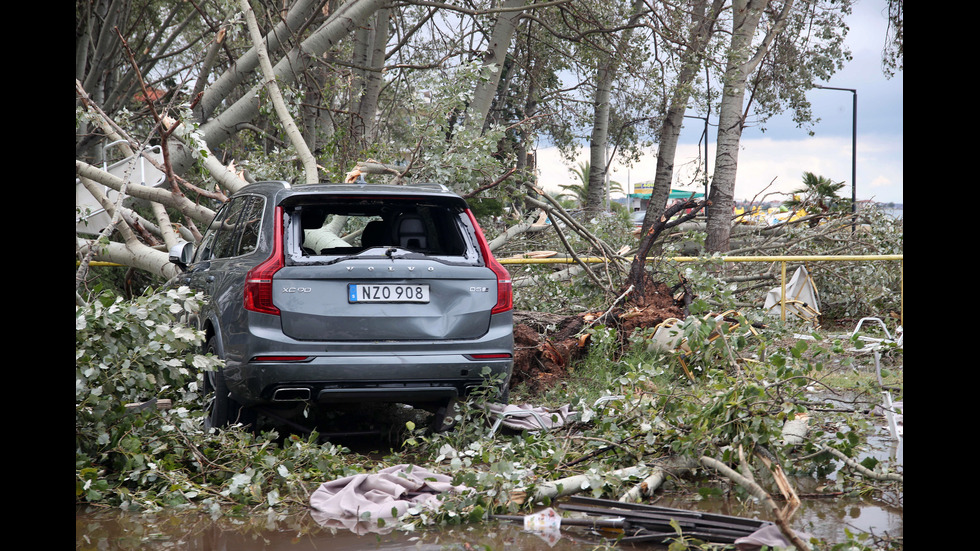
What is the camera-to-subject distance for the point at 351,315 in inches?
208

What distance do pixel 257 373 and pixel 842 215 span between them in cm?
1129

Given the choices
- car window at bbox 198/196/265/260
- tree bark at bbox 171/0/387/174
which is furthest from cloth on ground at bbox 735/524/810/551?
tree bark at bbox 171/0/387/174

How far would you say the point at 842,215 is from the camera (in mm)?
13812

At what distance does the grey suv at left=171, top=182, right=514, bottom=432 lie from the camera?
17.0 feet

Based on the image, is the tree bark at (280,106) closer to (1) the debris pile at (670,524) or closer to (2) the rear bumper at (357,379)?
(2) the rear bumper at (357,379)

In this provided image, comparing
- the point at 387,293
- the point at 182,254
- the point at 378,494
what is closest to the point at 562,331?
the point at 387,293

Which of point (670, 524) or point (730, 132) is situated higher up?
point (730, 132)

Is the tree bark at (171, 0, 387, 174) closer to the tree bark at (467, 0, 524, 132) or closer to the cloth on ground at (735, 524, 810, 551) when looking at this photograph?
the tree bark at (467, 0, 524, 132)

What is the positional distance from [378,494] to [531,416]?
1884 mm

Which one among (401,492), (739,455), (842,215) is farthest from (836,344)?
(842,215)

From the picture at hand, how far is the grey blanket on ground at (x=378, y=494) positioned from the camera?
14.2 feet

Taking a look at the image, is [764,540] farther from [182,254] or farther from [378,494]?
[182,254]

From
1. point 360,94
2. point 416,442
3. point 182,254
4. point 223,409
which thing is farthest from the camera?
point 360,94
